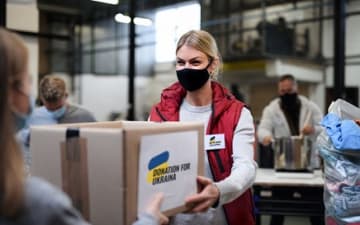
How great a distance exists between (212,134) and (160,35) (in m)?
6.14

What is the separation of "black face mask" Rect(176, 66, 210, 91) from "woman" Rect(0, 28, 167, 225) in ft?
2.28

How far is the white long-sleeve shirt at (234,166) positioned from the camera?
3.92ft

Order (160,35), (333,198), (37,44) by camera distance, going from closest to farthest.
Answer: (333,198), (37,44), (160,35)

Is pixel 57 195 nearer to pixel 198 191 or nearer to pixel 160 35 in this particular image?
pixel 198 191

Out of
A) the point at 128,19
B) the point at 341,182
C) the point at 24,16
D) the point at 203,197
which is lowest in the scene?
the point at 341,182

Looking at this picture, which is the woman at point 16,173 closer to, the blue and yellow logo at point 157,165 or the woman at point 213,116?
the blue and yellow logo at point 157,165

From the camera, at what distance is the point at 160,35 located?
7309mm

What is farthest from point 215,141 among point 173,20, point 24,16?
point 173,20

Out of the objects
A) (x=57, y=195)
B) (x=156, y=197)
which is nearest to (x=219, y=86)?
(x=156, y=197)

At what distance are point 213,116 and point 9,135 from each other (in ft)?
2.54

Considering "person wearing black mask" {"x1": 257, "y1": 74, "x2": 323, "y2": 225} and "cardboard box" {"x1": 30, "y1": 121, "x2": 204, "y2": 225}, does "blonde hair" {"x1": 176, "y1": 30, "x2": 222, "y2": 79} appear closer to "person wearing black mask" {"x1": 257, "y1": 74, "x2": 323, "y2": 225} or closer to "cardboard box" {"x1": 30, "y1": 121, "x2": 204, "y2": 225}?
"cardboard box" {"x1": 30, "y1": 121, "x2": 204, "y2": 225}

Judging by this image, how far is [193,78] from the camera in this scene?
1.40 meters

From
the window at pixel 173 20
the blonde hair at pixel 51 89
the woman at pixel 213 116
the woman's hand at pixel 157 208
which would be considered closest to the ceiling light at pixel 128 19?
the window at pixel 173 20

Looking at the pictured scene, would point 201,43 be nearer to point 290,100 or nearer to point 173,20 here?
point 290,100
